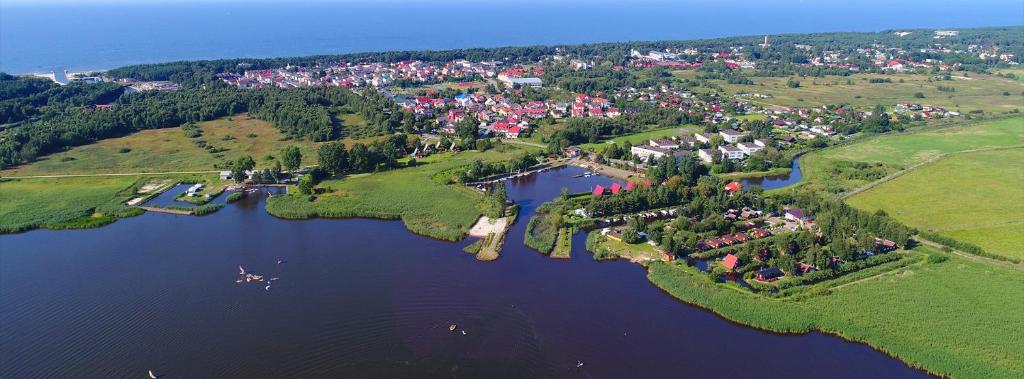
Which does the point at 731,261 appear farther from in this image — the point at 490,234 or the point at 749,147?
the point at 749,147

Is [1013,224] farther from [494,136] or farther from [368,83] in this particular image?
[368,83]

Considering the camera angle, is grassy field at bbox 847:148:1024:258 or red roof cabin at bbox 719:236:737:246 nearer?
red roof cabin at bbox 719:236:737:246

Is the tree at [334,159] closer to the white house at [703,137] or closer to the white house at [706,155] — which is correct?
the white house at [706,155]

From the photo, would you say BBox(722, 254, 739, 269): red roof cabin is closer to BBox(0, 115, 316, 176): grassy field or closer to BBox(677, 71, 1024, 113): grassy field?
BBox(0, 115, 316, 176): grassy field

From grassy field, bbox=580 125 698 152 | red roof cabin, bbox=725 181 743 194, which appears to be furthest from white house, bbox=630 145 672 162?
red roof cabin, bbox=725 181 743 194

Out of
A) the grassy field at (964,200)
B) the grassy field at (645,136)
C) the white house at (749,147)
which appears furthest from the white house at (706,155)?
the grassy field at (964,200)

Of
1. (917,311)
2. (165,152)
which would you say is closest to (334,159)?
(165,152)

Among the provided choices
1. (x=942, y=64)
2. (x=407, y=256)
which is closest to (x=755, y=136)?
(x=407, y=256)
